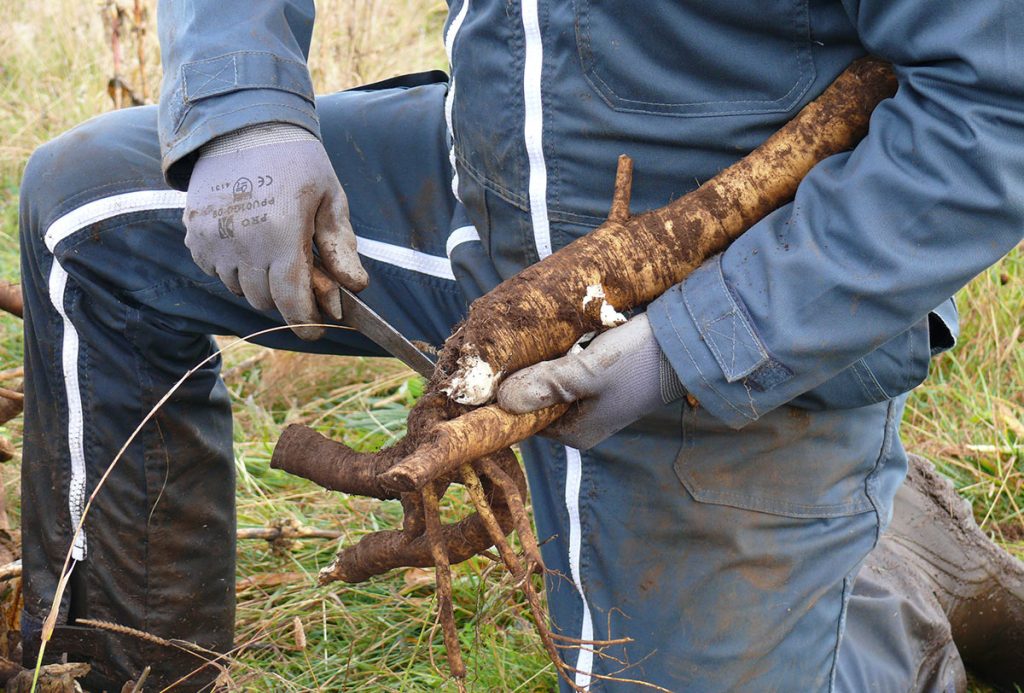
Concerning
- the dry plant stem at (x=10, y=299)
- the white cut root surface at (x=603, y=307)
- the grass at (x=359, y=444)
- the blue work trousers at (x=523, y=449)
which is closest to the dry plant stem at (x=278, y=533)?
the grass at (x=359, y=444)

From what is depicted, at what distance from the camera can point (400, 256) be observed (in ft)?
6.26

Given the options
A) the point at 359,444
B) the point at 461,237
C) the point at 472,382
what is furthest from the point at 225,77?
the point at 359,444

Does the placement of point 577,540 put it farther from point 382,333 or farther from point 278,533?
point 278,533

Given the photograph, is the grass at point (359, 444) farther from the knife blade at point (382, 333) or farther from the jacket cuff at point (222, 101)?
the jacket cuff at point (222, 101)

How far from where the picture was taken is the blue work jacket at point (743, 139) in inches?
49.6

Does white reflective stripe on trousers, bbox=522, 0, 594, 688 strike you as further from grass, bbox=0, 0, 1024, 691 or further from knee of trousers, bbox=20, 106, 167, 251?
knee of trousers, bbox=20, 106, 167, 251

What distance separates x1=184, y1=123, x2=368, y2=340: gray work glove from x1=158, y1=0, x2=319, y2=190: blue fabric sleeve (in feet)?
0.11

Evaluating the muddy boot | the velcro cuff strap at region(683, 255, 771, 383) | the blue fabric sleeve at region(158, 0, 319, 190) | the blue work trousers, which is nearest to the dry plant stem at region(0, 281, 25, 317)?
the blue work trousers

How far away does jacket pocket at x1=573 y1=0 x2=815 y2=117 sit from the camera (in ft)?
4.67

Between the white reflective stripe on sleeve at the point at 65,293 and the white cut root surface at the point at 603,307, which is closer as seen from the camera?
the white cut root surface at the point at 603,307

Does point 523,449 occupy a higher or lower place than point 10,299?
lower

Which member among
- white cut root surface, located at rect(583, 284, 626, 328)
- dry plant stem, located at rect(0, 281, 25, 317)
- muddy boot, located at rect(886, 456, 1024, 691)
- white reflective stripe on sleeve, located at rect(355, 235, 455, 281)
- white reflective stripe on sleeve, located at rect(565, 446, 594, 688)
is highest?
white cut root surface, located at rect(583, 284, 626, 328)

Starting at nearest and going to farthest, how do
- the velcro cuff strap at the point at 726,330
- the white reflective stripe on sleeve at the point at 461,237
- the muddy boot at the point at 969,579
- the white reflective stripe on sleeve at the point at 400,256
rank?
the velcro cuff strap at the point at 726,330 < the white reflective stripe on sleeve at the point at 461,237 < the white reflective stripe on sleeve at the point at 400,256 < the muddy boot at the point at 969,579

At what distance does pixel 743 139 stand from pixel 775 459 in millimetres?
529
